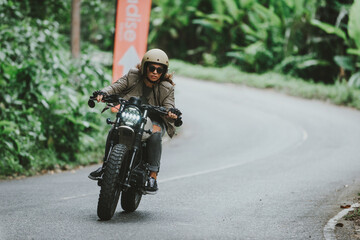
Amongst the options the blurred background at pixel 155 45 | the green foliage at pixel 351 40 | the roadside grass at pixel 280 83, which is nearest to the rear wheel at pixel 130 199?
the blurred background at pixel 155 45

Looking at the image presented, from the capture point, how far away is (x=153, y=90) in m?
6.65

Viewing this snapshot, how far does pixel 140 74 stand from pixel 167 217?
5.87 feet

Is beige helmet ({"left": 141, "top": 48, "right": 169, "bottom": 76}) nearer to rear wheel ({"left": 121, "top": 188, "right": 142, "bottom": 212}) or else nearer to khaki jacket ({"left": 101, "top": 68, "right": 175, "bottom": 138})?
khaki jacket ({"left": 101, "top": 68, "right": 175, "bottom": 138})

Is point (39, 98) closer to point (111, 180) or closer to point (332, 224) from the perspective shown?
point (111, 180)

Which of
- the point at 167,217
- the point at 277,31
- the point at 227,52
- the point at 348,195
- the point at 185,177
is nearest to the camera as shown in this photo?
the point at 167,217

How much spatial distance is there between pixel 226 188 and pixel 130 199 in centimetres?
287

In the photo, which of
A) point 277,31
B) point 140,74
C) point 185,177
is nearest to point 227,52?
point 277,31

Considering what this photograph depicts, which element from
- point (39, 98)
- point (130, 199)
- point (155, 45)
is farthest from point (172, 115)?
point (155, 45)

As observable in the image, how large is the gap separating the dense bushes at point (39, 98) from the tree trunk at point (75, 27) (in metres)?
0.89

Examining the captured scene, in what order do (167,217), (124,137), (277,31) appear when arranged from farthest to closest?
(277,31) → (167,217) → (124,137)

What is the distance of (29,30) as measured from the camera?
42.0ft

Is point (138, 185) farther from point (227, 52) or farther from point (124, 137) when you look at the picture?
point (227, 52)

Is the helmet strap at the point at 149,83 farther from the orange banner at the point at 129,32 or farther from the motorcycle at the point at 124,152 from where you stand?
the orange banner at the point at 129,32

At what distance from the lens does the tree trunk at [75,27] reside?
1465 centimetres
